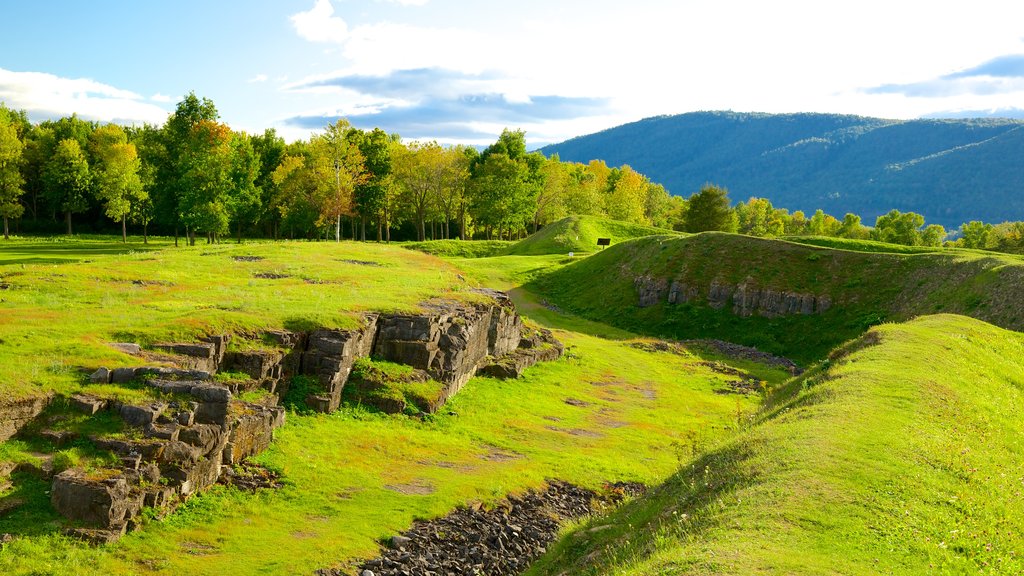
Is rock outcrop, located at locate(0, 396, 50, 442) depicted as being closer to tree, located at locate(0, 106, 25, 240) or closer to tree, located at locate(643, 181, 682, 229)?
tree, located at locate(0, 106, 25, 240)

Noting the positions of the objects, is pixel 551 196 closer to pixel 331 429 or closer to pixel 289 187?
pixel 289 187

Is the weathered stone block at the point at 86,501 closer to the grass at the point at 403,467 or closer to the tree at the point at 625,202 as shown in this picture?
the grass at the point at 403,467

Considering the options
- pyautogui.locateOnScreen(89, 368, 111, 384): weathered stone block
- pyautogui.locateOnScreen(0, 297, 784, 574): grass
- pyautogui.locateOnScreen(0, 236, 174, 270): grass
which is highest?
pyautogui.locateOnScreen(0, 236, 174, 270): grass

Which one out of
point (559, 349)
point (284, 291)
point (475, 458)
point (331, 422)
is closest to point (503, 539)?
point (475, 458)

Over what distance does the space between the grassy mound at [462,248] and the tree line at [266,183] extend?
606 cm

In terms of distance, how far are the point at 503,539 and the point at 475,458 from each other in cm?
667

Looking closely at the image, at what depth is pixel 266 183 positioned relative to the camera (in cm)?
11444

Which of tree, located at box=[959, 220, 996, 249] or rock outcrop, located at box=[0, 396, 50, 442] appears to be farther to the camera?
tree, located at box=[959, 220, 996, 249]

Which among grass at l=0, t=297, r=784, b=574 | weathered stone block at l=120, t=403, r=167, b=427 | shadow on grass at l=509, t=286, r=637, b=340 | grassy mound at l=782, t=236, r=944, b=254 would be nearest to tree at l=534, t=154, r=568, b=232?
grassy mound at l=782, t=236, r=944, b=254

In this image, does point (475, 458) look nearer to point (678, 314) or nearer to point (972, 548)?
point (972, 548)

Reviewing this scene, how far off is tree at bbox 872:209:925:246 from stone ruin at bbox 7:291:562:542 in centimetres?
12742

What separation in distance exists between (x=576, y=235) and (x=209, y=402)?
9522 centimetres

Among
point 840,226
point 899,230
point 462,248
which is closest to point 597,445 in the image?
point 462,248

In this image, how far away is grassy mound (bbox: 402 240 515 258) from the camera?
103375 mm
